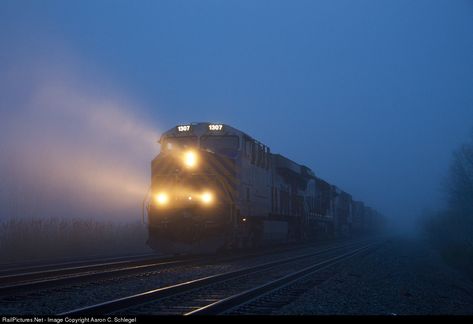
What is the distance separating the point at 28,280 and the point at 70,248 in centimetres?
1282

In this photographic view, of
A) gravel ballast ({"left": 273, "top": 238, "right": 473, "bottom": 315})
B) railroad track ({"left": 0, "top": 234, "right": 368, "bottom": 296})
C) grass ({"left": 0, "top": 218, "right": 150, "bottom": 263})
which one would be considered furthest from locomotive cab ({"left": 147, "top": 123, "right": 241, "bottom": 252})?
grass ({"left": 0, "top": 218, "right": 150, "bottom": 263})

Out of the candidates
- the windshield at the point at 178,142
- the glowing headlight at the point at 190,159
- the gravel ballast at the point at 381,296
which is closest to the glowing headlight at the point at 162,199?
the glowing headlight at the point at 190,159

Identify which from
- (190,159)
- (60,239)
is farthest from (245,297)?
(60,239)

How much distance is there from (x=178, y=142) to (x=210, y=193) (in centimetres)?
264

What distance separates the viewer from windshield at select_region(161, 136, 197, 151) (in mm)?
19922

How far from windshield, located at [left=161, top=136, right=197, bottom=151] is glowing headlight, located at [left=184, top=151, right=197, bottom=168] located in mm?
858

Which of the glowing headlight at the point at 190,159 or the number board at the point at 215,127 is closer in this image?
the glowing headlight at the point at 190,159

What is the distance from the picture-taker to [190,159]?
18984mm

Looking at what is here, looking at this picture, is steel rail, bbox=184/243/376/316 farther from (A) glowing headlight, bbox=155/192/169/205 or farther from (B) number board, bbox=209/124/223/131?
(B) number board, bbox=209/124/223/131

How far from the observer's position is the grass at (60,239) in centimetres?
2197

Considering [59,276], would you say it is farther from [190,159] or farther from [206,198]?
[190,159]

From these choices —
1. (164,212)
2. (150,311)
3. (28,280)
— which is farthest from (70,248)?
(150,311)

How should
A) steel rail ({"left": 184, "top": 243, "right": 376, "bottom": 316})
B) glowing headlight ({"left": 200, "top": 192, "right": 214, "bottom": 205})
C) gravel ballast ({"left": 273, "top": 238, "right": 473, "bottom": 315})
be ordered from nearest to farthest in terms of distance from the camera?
steel rail ({"left": 184, "top": 243, "right": 376, "bottom": 316})
gravel ballast ({"left": 273, "top": 238, "right": 473, "bottom": 315})
glowing headlight ({"left": 200, "top": 192, "right": 214, "bottom": 205})

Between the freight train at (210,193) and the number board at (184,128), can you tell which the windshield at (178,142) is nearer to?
the freight train at (210,193)
